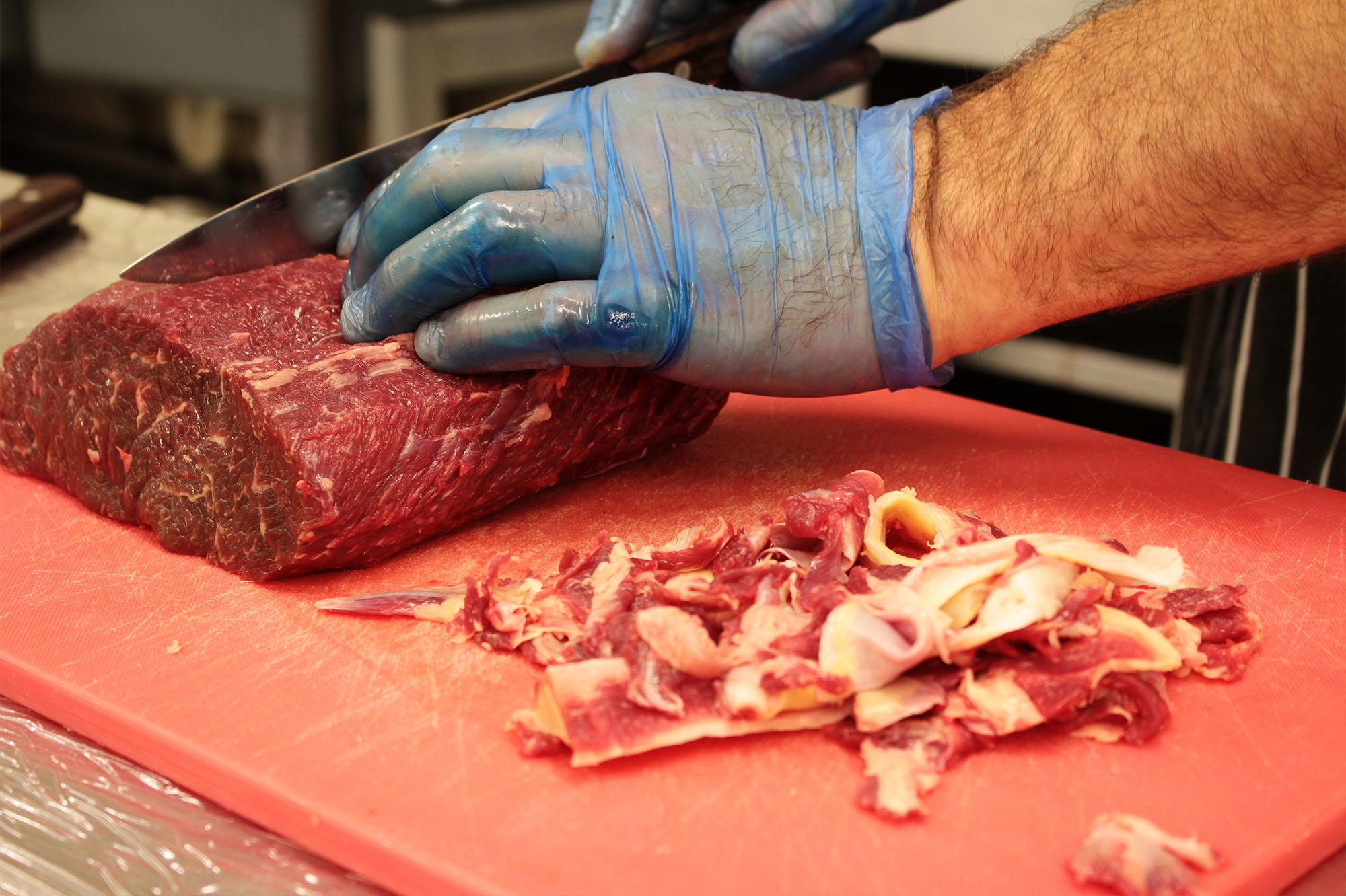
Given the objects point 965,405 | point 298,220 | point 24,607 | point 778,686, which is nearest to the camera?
point 778,686

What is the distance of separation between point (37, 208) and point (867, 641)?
3.83 meters

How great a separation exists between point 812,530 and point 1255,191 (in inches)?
48.2

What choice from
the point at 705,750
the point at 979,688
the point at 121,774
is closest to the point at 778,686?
the point at 705,750

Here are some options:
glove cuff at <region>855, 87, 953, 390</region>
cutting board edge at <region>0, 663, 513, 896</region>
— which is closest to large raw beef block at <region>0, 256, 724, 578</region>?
cutting board edge at <region>0, 663, 513, 896</region>

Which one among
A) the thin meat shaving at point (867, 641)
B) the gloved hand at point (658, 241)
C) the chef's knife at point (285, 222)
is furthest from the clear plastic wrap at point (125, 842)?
the chef's knife at point (285, 222)

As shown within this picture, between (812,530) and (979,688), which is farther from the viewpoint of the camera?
→ (812,530)

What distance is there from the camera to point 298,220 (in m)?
3.04

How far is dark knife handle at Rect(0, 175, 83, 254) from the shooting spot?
4387 millimetres

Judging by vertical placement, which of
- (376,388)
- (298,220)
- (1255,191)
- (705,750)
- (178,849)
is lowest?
(178,849)

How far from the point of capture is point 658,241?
2637mm

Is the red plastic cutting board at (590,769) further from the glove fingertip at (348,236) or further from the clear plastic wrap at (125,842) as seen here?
the glove fingertip at (348,236)

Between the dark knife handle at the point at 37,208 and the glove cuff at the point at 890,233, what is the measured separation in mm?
3251

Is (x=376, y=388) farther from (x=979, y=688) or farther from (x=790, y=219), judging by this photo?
(x=979, y=688)

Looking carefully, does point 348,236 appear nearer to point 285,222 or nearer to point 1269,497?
point 285,222
